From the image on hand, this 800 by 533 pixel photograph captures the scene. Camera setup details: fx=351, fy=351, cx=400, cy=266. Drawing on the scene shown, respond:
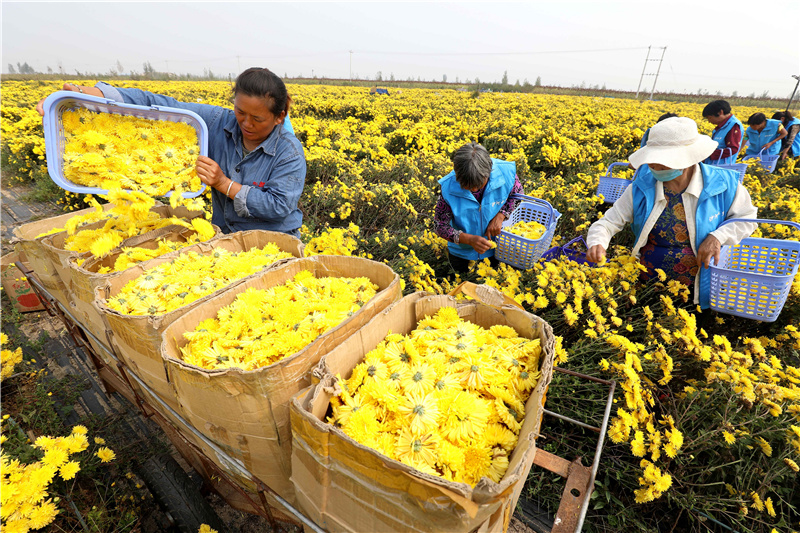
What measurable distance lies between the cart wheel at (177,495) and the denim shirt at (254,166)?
1483 millimetres

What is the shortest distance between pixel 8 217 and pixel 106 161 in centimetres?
576

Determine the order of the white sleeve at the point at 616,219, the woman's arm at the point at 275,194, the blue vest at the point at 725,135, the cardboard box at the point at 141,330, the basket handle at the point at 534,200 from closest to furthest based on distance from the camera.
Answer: the cardboard box at the point at 141,330 < the woman's arm at the point at 275,194 < the white sleeve at the point at 616,219 < the basket handle at the point at 534,200 < the blue vest at the point at 725,135

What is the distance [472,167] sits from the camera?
2.41 meters

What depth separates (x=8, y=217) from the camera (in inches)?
215

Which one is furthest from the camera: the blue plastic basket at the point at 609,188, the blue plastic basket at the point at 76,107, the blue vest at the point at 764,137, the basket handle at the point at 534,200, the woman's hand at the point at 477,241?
the blue vest at the point at 764,137

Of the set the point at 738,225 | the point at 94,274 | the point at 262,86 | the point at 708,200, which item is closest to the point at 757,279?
the point at 738,225

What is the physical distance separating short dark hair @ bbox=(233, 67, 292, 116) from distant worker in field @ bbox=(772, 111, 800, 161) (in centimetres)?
1064

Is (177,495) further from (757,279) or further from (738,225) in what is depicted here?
(738,225)

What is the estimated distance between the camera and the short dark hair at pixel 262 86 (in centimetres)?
182

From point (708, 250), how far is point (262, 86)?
8.99ft

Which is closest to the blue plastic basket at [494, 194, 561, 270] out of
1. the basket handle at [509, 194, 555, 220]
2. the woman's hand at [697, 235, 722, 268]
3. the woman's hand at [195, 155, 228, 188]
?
the basket handle at [509, 194, 555, 220]

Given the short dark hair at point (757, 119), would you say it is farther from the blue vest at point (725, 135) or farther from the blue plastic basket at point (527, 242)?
the blue plastic basket at point (527, 242)

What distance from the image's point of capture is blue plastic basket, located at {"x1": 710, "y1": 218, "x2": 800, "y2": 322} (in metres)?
1.97

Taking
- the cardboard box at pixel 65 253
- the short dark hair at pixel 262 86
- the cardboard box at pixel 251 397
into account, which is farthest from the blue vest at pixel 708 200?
the cardboard box at pixel 65 253
